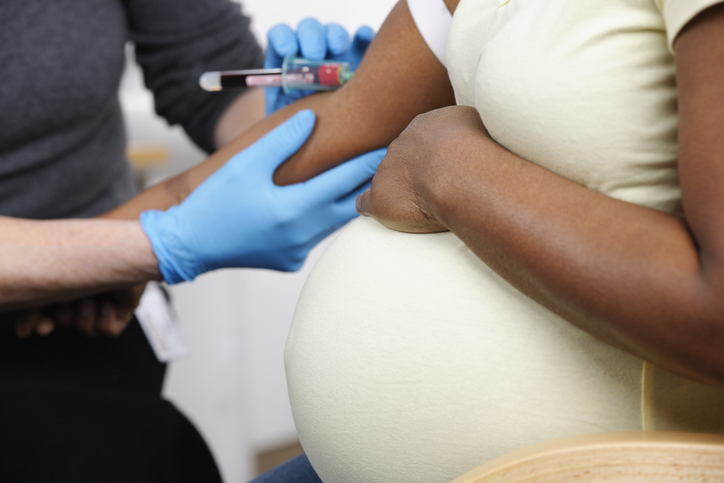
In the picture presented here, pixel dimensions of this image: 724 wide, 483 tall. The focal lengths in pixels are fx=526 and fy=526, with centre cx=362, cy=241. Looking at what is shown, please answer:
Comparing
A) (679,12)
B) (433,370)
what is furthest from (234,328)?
(679,12)

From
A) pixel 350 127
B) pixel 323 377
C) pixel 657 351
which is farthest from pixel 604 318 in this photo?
pixel 350 127

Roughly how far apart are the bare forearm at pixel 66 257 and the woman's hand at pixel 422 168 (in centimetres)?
51

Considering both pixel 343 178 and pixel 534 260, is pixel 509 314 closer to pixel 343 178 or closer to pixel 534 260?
pixel 534 260

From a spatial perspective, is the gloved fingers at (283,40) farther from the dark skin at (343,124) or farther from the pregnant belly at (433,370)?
the pregnant belly at (433,370)

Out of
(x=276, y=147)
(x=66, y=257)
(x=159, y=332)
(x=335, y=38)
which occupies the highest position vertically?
(x=335, y=38)

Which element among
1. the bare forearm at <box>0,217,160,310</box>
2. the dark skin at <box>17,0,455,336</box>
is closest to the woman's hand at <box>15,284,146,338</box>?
the dark skin at <box>17,0,455,336</box>

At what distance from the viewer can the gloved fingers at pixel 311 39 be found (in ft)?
3.20

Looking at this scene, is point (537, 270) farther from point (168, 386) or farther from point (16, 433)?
point (168, 386)

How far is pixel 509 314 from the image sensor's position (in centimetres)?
47

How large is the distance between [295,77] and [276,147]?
0.42 ft

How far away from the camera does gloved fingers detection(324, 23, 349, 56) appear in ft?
3.29

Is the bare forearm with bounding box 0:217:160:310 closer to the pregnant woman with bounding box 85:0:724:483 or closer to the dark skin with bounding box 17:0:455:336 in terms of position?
the dark skin with bounding box 17:0:455:336

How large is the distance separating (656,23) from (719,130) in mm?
120

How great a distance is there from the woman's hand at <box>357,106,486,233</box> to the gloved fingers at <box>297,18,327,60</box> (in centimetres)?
48
